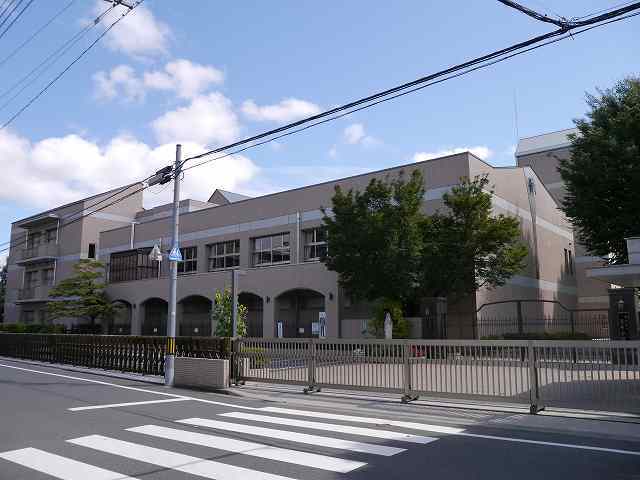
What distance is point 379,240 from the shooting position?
76.7 ft

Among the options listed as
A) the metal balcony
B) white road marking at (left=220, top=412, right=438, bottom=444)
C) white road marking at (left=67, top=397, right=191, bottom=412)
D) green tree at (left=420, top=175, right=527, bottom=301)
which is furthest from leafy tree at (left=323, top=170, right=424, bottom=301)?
the metal balcony

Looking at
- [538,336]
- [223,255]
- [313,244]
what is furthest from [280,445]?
[223,255]

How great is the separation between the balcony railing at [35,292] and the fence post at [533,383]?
44691 millimetres

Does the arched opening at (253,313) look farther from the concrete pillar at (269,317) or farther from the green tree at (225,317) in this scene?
the green tree at (225,317)

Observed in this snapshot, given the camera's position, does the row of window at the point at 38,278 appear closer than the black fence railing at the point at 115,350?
No

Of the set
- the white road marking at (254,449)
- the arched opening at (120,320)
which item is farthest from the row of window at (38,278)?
the white road marking at (254,449)

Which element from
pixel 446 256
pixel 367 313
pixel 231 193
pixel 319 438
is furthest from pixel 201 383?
pixel 231 193

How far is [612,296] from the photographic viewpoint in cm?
1897

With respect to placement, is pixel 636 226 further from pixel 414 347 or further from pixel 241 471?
pixel 241 471

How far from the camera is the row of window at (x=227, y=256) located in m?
31.7

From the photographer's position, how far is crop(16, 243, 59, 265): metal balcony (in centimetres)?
4872

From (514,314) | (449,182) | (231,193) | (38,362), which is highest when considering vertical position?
(231,193)

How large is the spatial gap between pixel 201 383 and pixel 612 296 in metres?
13.6

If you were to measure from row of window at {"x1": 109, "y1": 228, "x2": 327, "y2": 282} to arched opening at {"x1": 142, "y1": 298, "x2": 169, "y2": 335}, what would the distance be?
79.5 inches
